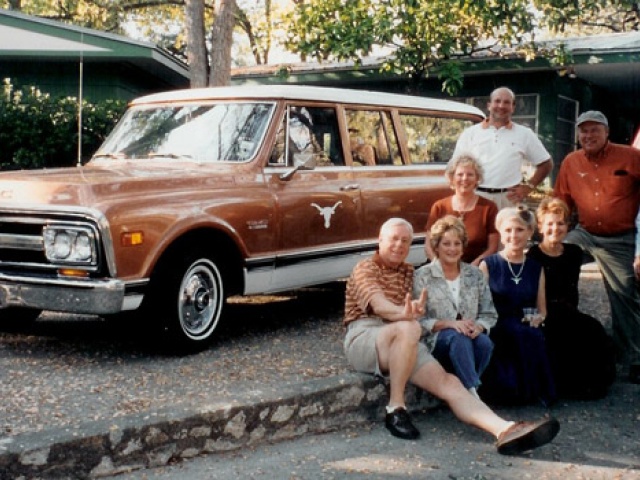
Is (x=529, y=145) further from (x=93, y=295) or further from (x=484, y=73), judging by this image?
(x=484, y=73)

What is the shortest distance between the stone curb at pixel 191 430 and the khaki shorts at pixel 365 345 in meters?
0.08

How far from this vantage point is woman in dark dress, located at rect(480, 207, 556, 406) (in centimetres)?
578

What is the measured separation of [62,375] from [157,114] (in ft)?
8.78

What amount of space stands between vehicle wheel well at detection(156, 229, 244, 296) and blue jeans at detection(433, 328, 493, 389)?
1.93 m

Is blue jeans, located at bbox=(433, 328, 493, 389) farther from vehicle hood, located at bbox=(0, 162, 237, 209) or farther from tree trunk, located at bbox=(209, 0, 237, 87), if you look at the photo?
tree trunk, located at bbox=(209, 0, 237, 87)

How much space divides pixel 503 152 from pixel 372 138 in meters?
1.44

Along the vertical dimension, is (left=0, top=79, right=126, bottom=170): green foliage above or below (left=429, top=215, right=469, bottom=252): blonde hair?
above

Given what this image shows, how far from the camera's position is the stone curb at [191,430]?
430cm

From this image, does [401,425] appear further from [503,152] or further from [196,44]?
[196,44]

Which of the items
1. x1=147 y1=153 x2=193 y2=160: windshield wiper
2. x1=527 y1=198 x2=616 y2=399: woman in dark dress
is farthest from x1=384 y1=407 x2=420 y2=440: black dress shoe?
x1=147 y1=153 x2=193 y2=160: windshield wiper

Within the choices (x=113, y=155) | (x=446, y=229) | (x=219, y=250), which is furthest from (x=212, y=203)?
(x=446, y=229)

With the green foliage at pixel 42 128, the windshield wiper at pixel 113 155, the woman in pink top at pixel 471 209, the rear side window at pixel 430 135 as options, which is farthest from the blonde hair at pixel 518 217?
the green foliage at pixel 42 128

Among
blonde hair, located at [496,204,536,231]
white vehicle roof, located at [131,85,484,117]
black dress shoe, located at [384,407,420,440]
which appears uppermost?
white vehicle roof, located at [131,85,484,117]

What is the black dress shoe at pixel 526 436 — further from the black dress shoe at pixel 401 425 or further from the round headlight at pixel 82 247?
the round headlight at pixel 82 247
